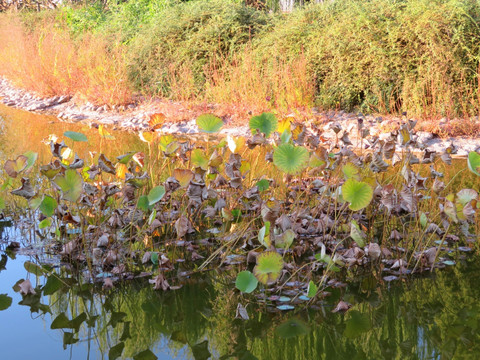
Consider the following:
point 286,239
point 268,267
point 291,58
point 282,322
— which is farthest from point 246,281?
point 291,58

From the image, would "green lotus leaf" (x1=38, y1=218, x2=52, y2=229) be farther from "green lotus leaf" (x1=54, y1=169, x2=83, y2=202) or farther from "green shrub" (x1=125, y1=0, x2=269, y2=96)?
"green shrub" (x1=125, y1=0, x2=269, y2=96)

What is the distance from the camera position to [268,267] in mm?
2855

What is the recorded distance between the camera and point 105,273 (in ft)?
11.1

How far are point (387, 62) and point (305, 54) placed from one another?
1.43 meters

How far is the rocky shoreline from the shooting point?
7.16 meters

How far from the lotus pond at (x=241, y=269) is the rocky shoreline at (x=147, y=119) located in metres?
2.24

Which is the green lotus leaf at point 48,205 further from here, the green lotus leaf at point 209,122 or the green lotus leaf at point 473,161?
the green lotus leaf at point 473,161

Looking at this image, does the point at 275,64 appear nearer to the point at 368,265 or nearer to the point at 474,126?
the point at 474,126

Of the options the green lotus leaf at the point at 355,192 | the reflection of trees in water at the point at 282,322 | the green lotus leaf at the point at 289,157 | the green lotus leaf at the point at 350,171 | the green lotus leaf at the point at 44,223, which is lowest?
the reflection of trees in water at the point at 282,322

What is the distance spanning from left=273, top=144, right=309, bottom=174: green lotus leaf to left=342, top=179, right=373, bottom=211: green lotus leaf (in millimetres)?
268

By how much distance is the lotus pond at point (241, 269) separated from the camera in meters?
2.68

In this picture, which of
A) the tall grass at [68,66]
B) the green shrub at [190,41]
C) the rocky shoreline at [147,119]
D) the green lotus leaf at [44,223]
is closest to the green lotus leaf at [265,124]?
the green lotus leaf at [44,223]

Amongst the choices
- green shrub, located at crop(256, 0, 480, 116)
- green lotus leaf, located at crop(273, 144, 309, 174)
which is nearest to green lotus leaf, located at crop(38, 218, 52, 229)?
green lotus leaf, located at crop(273, 144, 309, 174)

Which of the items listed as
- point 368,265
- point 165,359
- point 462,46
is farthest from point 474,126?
point 165,359
